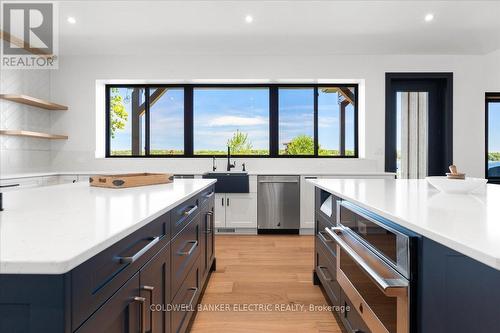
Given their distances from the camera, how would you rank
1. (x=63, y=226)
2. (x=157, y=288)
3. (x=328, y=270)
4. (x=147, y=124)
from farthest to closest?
(x=147, y=124)
(x=328, y=270)
(x=157, y=288)
(x=63, y=226)

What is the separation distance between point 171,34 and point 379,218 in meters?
3.89

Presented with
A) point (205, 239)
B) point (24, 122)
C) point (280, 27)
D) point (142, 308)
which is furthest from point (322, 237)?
point (24, 122)

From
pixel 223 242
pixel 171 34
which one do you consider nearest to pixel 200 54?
pixel 171 34

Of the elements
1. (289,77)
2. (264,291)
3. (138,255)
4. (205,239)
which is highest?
(289,77)

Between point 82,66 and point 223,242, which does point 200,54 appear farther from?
point 223,242

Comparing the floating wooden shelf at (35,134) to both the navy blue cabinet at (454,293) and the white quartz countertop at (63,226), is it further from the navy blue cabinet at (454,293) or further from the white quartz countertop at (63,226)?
the navy blue cabinet at (454,293)

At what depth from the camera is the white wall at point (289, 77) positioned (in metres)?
4.62

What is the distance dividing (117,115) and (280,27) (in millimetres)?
3049

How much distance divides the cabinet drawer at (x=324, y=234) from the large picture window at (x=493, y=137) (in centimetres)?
417

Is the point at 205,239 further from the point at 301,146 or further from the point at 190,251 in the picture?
the point at 301,146

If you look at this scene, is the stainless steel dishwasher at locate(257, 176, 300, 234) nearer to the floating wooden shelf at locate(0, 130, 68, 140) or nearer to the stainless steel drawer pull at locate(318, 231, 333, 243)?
the stainless steel drawer pull at locate(318, 231, 333, 243)

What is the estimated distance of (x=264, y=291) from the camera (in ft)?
7.81

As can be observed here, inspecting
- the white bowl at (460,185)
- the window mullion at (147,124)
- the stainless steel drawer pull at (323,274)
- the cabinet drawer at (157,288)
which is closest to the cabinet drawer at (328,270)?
the stainless steel drawer pull at (323,274)

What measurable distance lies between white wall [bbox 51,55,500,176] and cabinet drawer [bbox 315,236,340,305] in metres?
2.69
